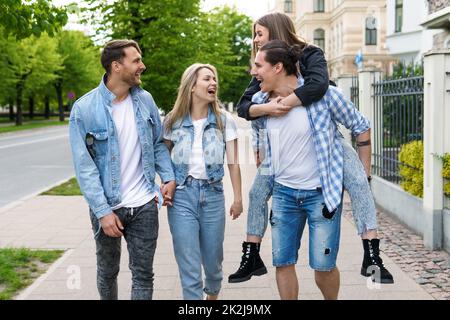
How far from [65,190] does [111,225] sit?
902 cm

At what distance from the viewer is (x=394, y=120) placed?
938 cm

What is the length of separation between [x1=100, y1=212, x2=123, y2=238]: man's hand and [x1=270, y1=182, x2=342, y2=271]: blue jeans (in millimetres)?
940

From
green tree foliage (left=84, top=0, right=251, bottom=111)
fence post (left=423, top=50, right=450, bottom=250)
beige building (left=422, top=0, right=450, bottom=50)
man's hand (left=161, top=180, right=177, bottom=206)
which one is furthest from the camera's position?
green tree foliage (left=84, top=0, right=251, bottom=111)

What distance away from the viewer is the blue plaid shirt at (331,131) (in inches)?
142

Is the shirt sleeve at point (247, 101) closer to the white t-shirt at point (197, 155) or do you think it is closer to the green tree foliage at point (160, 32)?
the white t-shirt at point (197, 155)

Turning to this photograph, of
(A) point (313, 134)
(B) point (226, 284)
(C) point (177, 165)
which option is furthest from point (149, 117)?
(B) point (226, 284)

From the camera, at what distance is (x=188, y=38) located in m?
19.4

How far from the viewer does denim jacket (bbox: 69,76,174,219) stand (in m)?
3.74

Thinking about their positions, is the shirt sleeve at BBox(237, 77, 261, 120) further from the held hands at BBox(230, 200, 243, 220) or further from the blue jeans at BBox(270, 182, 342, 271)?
the held hands at BBox(230, 200, 243, 220)

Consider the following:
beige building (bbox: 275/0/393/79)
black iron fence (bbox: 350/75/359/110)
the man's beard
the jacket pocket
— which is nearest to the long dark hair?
the man's beard

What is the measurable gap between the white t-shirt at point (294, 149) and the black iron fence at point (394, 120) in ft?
14.3

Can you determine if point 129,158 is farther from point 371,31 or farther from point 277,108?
point 371,31

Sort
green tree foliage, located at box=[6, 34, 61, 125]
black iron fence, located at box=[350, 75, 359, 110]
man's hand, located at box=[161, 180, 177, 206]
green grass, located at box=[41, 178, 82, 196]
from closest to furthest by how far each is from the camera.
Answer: man's hand, located at box=[161, 180, 177, 206] < black iron fence, located at box=[350, 75, 359, 110] < green grass, located at box=[41, 178, 82, 196] < green tree foliage, located at box=[6, 34, 61, 125]
